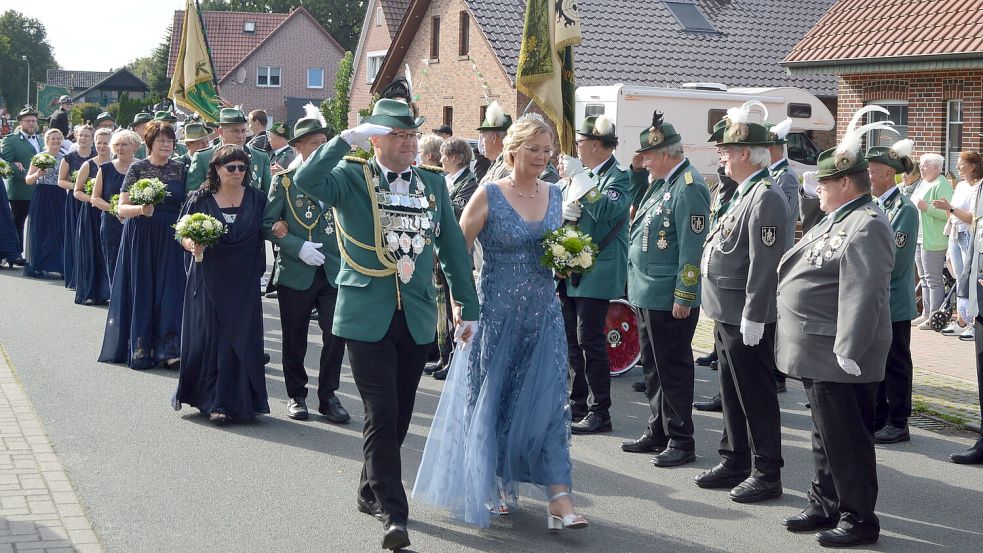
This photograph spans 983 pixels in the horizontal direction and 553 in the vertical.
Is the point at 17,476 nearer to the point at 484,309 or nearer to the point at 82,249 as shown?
the point at 484,309

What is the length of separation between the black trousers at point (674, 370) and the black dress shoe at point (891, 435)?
1478mm

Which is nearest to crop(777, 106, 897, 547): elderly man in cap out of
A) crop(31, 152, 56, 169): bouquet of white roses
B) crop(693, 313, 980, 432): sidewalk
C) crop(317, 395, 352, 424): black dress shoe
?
crop(693, 313, 980, 432): sidewalk

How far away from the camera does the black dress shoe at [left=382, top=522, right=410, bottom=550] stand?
531cm

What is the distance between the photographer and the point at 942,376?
10.4 m

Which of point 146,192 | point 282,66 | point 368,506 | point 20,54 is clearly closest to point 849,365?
point 368,506

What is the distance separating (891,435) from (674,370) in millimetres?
1835

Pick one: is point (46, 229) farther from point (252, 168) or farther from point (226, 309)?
point (226, 309)

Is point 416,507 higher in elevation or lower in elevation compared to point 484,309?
lower

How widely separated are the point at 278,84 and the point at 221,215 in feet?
228

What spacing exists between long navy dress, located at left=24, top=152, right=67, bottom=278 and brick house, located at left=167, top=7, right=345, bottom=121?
5707 centimetres

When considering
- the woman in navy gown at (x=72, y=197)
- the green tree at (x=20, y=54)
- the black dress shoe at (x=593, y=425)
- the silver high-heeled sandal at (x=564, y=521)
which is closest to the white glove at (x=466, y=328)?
the silver high-heeled sandal at (x=564, y=521)

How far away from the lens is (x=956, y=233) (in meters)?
12.5

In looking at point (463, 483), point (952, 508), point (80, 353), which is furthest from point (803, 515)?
point (80, 353)

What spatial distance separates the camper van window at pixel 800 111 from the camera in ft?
81.0
